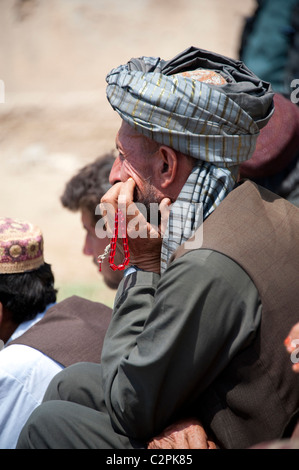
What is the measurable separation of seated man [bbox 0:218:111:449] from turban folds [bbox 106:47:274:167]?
1.20m

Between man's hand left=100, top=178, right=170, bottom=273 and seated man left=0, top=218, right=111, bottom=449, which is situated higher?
man's hand left=100, top=178, right=170, bottom=273

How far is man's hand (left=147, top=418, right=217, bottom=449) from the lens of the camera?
7.20ft

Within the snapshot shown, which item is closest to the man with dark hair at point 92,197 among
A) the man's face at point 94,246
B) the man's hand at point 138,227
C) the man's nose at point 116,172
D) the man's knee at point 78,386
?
the man's face at point 94,246

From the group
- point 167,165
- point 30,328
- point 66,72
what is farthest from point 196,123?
point 66,72

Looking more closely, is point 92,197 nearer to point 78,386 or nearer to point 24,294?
point 24,294

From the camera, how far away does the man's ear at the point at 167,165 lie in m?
2.62

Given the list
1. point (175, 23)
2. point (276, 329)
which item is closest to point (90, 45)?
point (175, 23)

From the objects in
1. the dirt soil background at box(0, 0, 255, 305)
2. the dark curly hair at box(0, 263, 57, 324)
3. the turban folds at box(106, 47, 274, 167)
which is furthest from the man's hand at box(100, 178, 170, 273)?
the dirt soil background at box(0, 0, 255, 305)

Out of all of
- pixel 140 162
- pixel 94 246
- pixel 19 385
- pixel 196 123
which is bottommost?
pixel 94 246

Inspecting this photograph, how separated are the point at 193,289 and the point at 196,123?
2.34 feet

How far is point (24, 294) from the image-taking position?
141 inches

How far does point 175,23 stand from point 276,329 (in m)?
11.0

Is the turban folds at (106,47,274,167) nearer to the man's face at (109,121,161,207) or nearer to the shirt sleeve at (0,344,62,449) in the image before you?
the man's face at (109,121,161,207)
